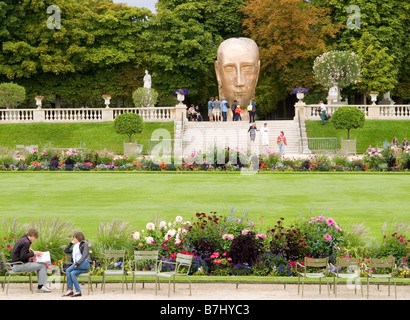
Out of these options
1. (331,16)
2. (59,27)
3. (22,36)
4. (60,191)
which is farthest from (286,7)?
(60,191)

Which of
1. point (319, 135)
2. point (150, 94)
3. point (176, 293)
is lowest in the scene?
point (176, 293)

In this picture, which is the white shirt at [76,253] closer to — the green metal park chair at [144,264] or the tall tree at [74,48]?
the green metal park chair at [144,264]

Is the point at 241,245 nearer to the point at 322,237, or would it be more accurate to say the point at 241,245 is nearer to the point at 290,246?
the point at 290,246

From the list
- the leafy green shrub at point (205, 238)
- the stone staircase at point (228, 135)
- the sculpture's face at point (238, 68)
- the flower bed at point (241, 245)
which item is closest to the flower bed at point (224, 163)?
the stone staircase at point (228, 135)

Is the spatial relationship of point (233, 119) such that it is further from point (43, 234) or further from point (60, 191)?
point (43, 234)

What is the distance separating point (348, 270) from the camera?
10617mm

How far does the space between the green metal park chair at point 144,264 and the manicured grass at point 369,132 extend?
28.1 m

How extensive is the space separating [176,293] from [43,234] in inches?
Result: 122

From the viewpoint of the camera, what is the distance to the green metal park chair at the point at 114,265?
10141 mm

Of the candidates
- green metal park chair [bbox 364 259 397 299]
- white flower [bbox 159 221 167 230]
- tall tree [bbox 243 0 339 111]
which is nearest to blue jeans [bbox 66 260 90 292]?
white flower [bbox 159 221 167 230]

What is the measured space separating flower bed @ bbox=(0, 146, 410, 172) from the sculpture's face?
1272 cm

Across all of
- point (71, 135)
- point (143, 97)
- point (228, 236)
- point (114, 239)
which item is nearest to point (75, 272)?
point (114, 239)
